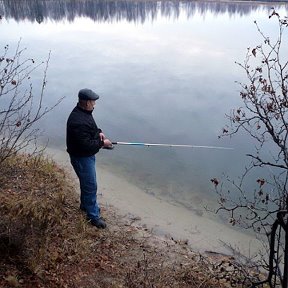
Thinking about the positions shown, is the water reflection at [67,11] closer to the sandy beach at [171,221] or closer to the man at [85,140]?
the sandy beach at [171,221]

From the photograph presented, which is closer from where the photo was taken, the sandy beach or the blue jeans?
the blue jeans

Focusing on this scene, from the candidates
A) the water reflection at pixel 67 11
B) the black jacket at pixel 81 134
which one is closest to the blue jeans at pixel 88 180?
the black jacket at pixel 81 134

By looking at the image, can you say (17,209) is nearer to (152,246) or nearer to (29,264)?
(29,264)

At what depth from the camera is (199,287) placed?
488cm

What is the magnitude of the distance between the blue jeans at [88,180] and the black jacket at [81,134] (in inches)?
4.1

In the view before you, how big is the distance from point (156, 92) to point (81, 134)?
31.0ft

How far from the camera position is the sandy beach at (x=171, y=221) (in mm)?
6570

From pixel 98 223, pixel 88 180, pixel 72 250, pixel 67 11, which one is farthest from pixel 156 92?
pixel 67 11

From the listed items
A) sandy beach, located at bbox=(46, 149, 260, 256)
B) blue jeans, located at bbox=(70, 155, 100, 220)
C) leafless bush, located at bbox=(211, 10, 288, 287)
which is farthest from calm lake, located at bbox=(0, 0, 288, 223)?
blue jeans, located at bbox=(70, 155, 100, 220)

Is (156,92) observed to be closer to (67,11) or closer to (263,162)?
(263,162)

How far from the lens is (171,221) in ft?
23.2

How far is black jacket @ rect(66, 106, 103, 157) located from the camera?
5.29 m

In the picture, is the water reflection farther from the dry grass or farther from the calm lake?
the dry grass

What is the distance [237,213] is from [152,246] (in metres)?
2.30
